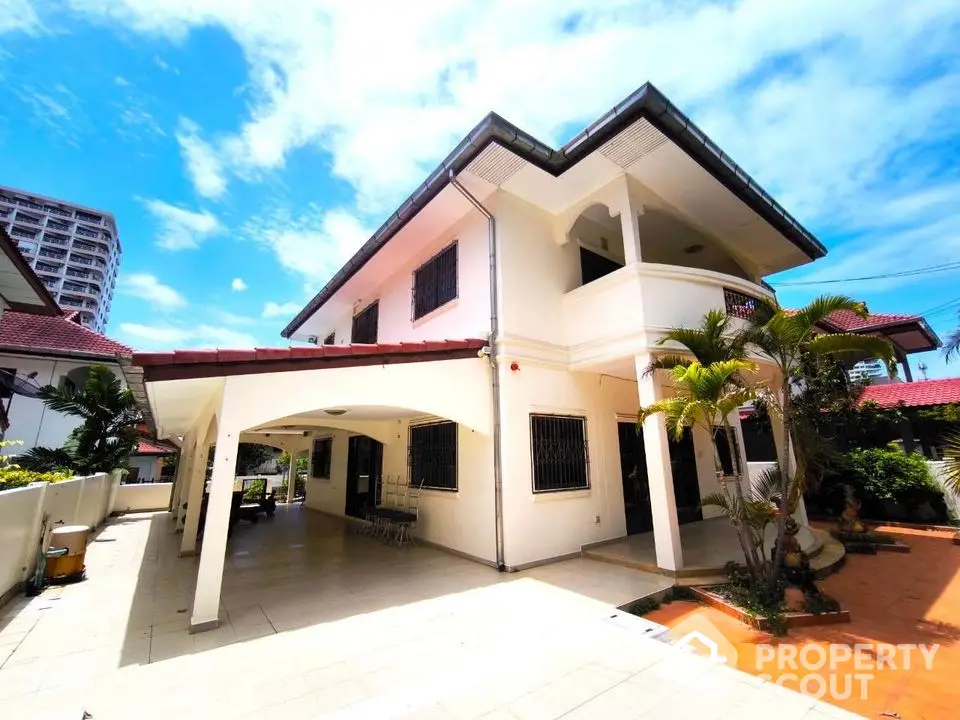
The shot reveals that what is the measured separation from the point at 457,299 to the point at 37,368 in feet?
56.4

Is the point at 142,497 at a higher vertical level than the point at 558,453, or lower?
lower

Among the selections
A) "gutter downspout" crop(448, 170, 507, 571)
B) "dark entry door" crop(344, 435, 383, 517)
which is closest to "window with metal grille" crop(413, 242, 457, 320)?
"gutter downspout" crop(448, 170, 507, 571)

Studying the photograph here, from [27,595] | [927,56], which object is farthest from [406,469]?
[927,56]

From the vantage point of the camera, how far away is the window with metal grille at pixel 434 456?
8.41m

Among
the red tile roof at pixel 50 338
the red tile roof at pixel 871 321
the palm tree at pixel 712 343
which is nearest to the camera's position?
the palm tree at pixel 712 343

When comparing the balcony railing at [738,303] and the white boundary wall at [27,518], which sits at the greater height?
the balcony railing at [738,303]

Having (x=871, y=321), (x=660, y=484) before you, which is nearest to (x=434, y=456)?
(x=660, y=484)

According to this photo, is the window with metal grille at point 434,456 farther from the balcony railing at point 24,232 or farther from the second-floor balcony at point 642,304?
the balcony railing at point 24,232

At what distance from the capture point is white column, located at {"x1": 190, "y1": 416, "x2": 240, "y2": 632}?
4.54 meters

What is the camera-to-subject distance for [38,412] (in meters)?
15.0

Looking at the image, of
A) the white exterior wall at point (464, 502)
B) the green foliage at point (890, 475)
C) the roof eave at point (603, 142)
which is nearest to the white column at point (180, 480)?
the white exterior wall at point (464, 502)

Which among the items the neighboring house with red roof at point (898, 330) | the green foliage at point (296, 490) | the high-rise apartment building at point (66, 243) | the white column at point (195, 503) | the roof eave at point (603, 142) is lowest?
the green foliage at point (296, 490)

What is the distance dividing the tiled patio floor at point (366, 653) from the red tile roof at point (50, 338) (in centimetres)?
1272

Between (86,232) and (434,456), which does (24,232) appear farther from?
(434,456)
